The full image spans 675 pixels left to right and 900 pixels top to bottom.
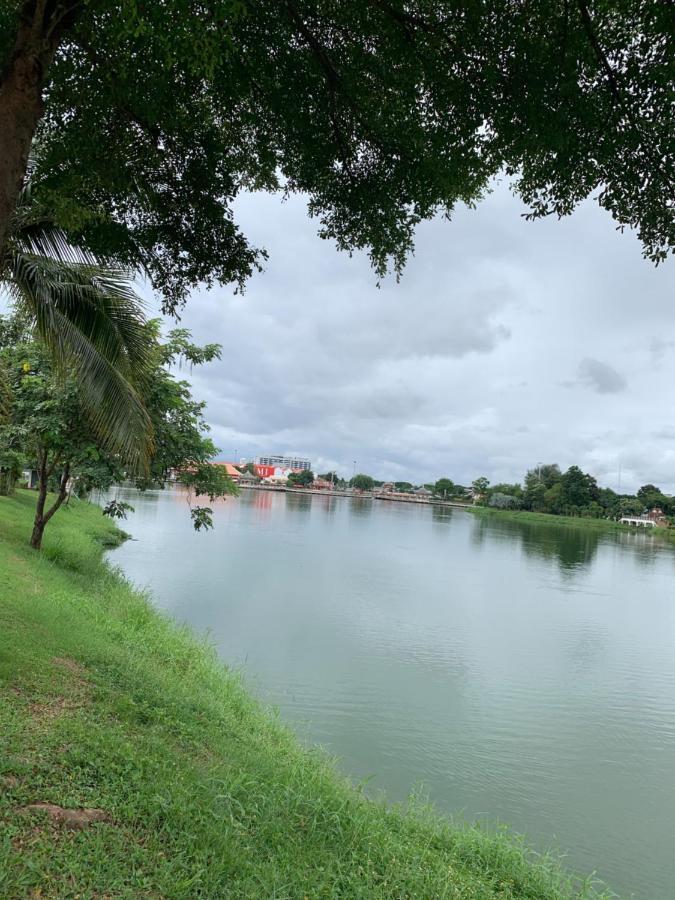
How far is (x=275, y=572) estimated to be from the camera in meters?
20.7

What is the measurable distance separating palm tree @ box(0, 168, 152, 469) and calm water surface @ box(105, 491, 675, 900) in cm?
467

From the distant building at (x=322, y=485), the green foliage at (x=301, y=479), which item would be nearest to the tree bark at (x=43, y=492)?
the green foliage at (x=301, y=479)

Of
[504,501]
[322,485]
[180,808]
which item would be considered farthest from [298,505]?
[322,485]

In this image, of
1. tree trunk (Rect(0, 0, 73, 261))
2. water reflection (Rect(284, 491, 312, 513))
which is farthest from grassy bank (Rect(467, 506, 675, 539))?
tree trunk (Rect(0, 0, 73, 261))

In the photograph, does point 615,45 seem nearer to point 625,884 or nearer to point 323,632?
point 625,884

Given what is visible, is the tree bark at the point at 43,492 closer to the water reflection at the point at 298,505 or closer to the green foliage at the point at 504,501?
the water reflection at the point at 298,505

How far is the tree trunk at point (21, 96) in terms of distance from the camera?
2.88 m

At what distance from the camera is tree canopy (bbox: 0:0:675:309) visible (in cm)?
309

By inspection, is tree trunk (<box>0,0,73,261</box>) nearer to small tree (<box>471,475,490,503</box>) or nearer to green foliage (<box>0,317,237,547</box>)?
green foliage (<box>0,317,237,547</box>)

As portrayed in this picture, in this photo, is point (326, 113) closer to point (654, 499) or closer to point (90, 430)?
point (90, 430)

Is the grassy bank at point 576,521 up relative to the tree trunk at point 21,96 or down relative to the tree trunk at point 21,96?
down

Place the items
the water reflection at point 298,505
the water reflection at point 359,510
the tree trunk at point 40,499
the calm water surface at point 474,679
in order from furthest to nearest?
1. the water reflection at point 359,510
2. the water reflection at point 298,505
3. the tree trunk at point 40,499
4. the calm water surface at point 474,679

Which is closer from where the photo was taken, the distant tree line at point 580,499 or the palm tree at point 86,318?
the palm tree at point 86,318

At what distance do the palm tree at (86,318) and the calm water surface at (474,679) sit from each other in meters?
4.67
